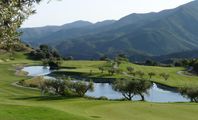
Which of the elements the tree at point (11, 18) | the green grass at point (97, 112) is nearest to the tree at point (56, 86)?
the green grass at point (97, 112)

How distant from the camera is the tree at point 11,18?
1927cm

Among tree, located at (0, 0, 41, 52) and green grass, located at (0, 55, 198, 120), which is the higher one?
tree, located at (0, 0, 41, 52)

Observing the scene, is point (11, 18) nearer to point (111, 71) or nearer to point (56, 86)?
point (56, 86)

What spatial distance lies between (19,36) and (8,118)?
1026cm

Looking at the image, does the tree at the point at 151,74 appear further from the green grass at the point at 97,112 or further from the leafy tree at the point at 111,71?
the green grass at the point at 97,112

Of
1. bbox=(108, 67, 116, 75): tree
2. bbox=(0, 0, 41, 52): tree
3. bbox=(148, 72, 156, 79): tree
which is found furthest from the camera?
bbox=(108, 67, 116, 75): tree

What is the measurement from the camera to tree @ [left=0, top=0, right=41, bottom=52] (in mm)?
19269

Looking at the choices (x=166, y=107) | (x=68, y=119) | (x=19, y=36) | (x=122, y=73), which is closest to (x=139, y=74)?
(x=122, y=73)

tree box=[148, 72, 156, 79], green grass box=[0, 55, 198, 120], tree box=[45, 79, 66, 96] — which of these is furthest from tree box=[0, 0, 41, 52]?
tree box=[148, 72, 156, 79]

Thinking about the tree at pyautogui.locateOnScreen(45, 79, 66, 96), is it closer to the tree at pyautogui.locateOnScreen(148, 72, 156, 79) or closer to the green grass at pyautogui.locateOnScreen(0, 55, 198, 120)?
the green grass at pyautogui.locateOnScreen(0, 55, 198, 120)

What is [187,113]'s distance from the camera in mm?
42062

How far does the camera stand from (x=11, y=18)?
67.0ft

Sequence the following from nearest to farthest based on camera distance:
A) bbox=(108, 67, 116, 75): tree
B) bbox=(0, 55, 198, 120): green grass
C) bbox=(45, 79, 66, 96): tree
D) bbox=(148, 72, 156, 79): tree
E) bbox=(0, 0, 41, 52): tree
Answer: bbox=(0, 0, 41, 52): tree
bbox=(0, 55, 198, 120): green grass
bbox=(45, 79, 66, 96): tree
bbox=(148, 72, 156, 79): tree
bbox=(108, 67, 116, 75): tree

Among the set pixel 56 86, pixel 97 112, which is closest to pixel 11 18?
pixel 97 112
